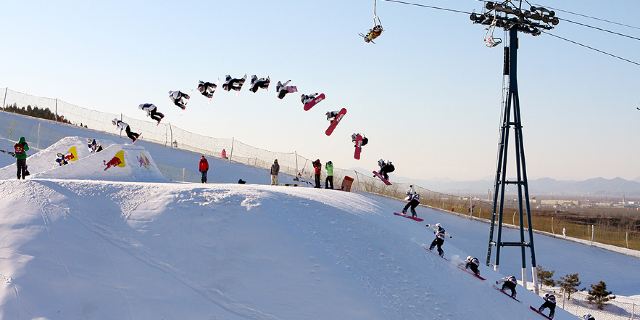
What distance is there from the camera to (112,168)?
27797mm

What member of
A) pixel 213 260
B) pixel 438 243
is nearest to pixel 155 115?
pixel 213 260

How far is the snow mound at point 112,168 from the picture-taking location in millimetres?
26688

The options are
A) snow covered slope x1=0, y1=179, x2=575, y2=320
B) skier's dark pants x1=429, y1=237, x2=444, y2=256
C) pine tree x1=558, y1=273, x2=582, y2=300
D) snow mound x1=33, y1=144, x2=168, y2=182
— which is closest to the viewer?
snow covered slope x1=0, y1=179, x2=575, y2=320

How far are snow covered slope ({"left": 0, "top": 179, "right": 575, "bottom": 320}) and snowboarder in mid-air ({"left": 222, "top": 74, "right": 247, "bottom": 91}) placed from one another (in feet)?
29.4

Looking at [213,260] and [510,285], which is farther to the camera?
[510,285]

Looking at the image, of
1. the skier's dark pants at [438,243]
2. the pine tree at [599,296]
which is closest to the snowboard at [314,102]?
the skier's dark pants at [438,243]

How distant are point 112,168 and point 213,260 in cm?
1238

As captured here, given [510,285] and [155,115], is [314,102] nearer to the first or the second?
[155,115]

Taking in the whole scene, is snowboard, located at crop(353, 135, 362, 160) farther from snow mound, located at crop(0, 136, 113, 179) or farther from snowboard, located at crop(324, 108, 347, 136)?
snow mound, located at crop(0, 136, 113, 179)

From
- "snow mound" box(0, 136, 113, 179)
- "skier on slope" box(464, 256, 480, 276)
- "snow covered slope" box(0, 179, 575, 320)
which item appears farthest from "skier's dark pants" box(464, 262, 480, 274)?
"snow mound" box(0, 136, 113, 179)

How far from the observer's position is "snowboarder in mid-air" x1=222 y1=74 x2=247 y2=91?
29000 mm

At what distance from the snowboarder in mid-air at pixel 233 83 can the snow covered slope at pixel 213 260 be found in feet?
29.4

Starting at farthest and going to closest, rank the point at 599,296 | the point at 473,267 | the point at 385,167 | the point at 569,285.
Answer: the point at 569,285, the point at 599,296, the point at 385,167, the point at 473,267

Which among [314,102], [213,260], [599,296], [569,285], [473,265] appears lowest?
[599,296]
